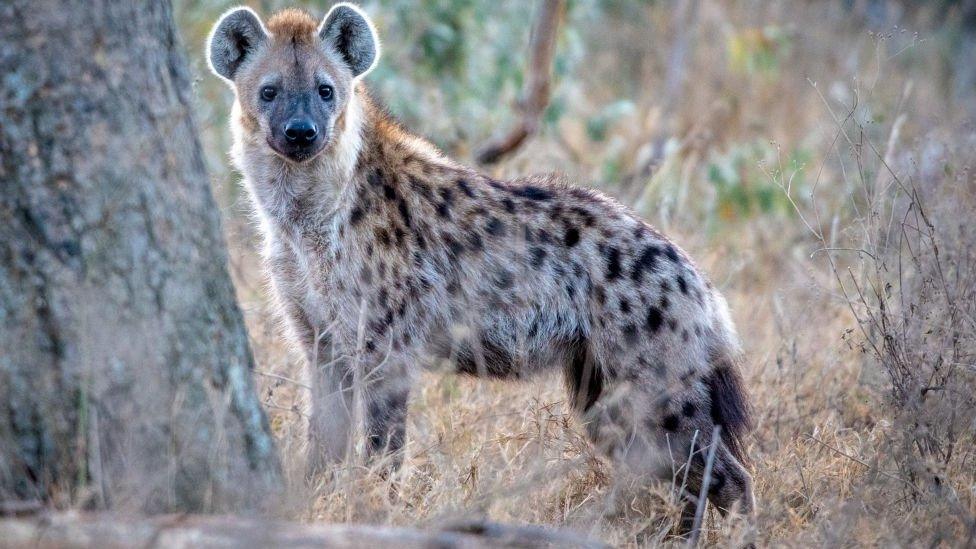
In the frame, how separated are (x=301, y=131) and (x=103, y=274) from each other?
1.41 m

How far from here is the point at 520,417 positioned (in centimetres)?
457

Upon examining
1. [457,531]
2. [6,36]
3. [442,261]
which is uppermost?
[6,36]

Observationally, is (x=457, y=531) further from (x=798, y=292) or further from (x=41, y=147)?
(x=798, y=292)

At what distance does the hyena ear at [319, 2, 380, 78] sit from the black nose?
0.50 meters

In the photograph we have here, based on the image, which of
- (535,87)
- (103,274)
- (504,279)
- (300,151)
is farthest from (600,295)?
(535,87)

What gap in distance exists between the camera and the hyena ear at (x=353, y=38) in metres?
4.45

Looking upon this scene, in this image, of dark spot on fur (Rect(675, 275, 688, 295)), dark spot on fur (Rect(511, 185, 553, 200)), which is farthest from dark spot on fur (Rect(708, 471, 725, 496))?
dark spot on fur (Rect(511, 185, 553, 200))

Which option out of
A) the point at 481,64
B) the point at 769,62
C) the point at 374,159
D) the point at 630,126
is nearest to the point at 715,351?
the point at 374,159

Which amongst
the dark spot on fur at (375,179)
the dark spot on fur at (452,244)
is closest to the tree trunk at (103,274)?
the dark spot on fur at (375,179)

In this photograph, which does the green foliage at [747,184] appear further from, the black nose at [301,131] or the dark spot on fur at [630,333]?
the black nose at [301,131]

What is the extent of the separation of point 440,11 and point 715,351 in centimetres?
441

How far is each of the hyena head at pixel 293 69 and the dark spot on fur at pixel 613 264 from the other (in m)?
1.11

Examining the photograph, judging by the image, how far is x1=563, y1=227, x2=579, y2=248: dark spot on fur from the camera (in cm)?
422

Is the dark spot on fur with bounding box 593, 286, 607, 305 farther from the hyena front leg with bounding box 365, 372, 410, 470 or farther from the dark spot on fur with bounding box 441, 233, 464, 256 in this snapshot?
the hyena front leg with bounding box 365, 372, 410, 470
